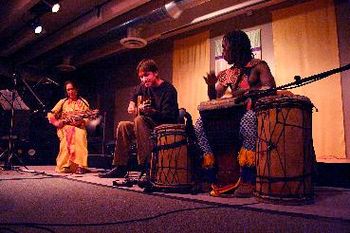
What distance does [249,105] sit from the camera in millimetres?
2836

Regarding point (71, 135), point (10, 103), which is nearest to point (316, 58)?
point (71, 135)

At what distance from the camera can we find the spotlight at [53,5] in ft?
23.5

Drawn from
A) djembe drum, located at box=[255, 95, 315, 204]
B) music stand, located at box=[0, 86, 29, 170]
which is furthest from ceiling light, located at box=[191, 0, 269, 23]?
djembe drum, located at box=[255, 95, 315, 204]

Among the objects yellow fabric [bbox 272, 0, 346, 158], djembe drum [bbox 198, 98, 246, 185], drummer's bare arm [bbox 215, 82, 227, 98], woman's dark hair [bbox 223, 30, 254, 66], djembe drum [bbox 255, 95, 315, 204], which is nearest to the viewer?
djembe drum [bbox 255, 95, 315, 204]

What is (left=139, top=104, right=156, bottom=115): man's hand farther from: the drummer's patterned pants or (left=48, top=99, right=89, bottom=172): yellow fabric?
(left=48, top=99, right=89, bottom=172): yellow fabric

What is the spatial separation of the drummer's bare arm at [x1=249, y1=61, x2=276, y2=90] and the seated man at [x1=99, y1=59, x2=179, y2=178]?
1.08 m

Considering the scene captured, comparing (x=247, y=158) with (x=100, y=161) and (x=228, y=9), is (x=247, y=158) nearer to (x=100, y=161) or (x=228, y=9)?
(x=228, y=9)

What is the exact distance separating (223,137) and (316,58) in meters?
4.39

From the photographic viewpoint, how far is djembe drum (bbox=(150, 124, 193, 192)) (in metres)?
3.03

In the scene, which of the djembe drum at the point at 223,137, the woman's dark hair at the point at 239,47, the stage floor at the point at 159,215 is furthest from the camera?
the woman's dark hair at the point at 239,47

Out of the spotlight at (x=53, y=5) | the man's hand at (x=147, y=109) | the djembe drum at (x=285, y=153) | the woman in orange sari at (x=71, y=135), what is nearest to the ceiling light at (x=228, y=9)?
the spotlight at (x=53, y=5)

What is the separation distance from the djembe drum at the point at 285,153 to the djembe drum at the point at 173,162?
0.77 m

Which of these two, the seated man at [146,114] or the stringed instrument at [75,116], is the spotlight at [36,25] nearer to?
the stringed instrument at [75,116]

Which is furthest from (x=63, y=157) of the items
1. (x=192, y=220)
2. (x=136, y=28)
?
(x=192, y=220)
